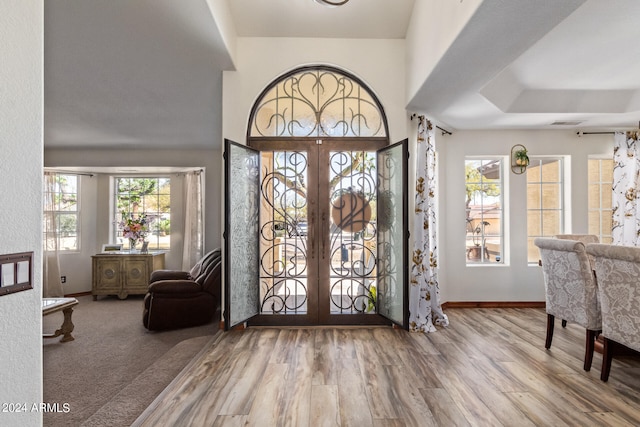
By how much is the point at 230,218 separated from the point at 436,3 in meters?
2.53

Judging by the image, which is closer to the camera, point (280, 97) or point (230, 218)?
point (230, 218)

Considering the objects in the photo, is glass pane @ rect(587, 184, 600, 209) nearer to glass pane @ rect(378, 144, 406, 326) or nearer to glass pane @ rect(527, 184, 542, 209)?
glass pane @ rect(527, 184, 542, 209)

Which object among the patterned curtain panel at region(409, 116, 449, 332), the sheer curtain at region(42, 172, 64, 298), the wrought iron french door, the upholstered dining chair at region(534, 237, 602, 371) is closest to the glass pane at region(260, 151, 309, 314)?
the wrought iron french door

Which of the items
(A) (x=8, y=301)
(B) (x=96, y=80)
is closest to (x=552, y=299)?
(A) (x=8, y=301)

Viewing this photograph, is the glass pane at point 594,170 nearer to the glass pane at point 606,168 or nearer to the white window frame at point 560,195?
the glass pane at point 606,168

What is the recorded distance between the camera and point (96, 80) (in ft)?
11.6

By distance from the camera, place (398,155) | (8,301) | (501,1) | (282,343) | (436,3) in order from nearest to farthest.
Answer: (8,301) < (501,1) < (436,3) < (282,343) < (398,155)

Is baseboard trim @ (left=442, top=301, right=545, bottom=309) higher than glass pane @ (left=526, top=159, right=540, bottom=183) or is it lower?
lower

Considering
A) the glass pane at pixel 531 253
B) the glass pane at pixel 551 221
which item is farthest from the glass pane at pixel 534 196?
the glass pane at pixel 531 253

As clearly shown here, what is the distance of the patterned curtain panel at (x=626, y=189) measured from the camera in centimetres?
441

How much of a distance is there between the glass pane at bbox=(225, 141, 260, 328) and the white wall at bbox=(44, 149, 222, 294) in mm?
2446

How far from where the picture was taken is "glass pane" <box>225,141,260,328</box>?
3.21 meters

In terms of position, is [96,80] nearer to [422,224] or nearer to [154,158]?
[154,158]

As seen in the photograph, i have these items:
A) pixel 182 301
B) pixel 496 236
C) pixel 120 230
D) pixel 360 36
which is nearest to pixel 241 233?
→ pixel 182 301
